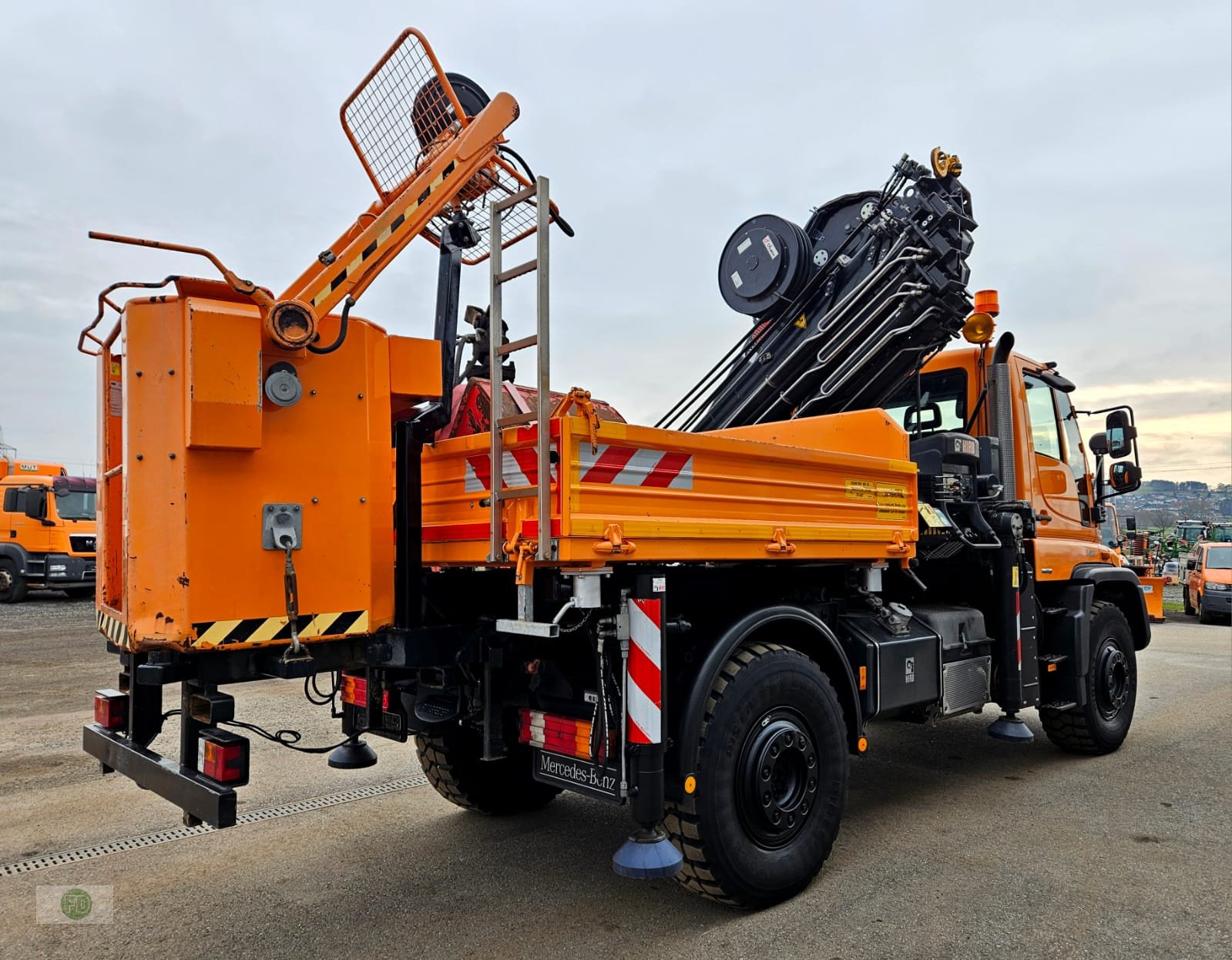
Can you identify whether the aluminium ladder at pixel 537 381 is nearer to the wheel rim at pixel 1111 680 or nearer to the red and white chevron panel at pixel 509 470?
the red and white chevron panel at pixel 509 470

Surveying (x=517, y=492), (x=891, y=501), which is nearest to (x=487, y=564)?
(x=517, y=492)

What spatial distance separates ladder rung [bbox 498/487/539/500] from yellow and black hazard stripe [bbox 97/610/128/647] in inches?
53.3

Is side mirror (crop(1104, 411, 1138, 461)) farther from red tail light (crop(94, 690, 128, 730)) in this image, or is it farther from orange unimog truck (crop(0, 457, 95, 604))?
orange unimog truck (crop(0, 457, 95, 604))

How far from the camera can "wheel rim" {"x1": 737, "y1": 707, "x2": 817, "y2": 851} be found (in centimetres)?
377

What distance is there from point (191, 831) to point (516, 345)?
325 centimetres

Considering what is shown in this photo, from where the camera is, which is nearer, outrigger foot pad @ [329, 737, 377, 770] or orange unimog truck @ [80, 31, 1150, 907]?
orange unimog truck @ [80, 31, 1150, 907]

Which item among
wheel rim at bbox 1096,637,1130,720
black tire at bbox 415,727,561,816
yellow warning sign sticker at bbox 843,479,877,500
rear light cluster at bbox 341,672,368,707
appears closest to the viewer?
rear light cluster at bbox 341,672,368,707

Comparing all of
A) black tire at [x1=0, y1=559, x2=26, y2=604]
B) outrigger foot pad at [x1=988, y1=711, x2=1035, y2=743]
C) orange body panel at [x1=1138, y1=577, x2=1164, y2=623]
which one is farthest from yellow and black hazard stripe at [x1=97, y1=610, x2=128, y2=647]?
black tire at [x1=0, y1=559, x2=26, y2=604]

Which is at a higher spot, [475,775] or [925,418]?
[925,418]

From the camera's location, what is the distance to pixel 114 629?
3.46 meters

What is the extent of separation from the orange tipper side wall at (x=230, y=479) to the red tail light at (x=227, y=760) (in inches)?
14.3

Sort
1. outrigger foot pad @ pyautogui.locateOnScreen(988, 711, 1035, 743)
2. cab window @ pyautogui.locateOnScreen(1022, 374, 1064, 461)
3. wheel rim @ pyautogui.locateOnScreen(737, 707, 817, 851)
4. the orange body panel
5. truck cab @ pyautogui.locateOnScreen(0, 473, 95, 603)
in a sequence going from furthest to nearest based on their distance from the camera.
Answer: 1. truck cab @ pyautogui.locateOnScreen(0, 473, 95, 603)
2. the orange body panel
3. cab window @ pyautogui.locateOnScreen(1022, 374, 1064, 461)
4. outrigger foot pad @ pyautogui.locateOnScreen(988, 711, 1035, 743)
5. wheel rim @ pyautogui.locateOnScreen(737, 707, 817, 851)

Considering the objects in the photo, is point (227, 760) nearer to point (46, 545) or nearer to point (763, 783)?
point (763, 783)

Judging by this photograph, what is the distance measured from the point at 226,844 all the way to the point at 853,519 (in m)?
3.46
